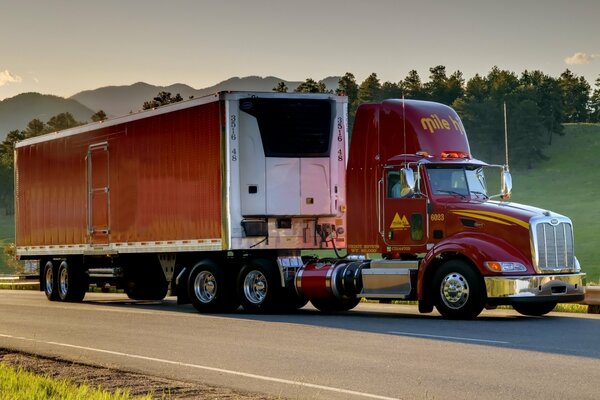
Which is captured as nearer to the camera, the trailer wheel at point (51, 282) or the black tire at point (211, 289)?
the black tire at point (211, 289)

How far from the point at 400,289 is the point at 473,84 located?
6099 inches

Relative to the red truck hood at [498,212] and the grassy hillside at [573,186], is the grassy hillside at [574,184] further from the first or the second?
the red truck hood at [498,212]

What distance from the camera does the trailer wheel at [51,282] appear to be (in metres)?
30.1

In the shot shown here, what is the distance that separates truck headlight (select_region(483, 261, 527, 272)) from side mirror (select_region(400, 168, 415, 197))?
76.8 inches

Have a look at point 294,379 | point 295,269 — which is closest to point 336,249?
point 295,269

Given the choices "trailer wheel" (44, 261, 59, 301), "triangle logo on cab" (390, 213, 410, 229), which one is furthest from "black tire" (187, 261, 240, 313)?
"trailer wheel" (44, 261, 59, 301)

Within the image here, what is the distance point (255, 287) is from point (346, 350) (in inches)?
308

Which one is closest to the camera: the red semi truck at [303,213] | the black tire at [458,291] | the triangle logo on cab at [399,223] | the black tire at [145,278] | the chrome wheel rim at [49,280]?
the black tire at [458,291]

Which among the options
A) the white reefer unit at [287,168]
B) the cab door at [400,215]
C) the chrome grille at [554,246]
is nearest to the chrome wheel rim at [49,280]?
the white reefer unit at [287,168]

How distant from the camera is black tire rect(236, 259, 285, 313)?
856 inches

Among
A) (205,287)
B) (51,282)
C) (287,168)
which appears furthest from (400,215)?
(51,282)

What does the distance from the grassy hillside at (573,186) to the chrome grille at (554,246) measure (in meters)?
62.2

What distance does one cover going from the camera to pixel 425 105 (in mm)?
20766

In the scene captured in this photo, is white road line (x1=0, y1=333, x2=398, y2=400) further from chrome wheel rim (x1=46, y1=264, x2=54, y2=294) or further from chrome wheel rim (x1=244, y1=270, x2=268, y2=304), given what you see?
chrome wheel rim (x1=46, y1=264, x2=54, y2=294)
